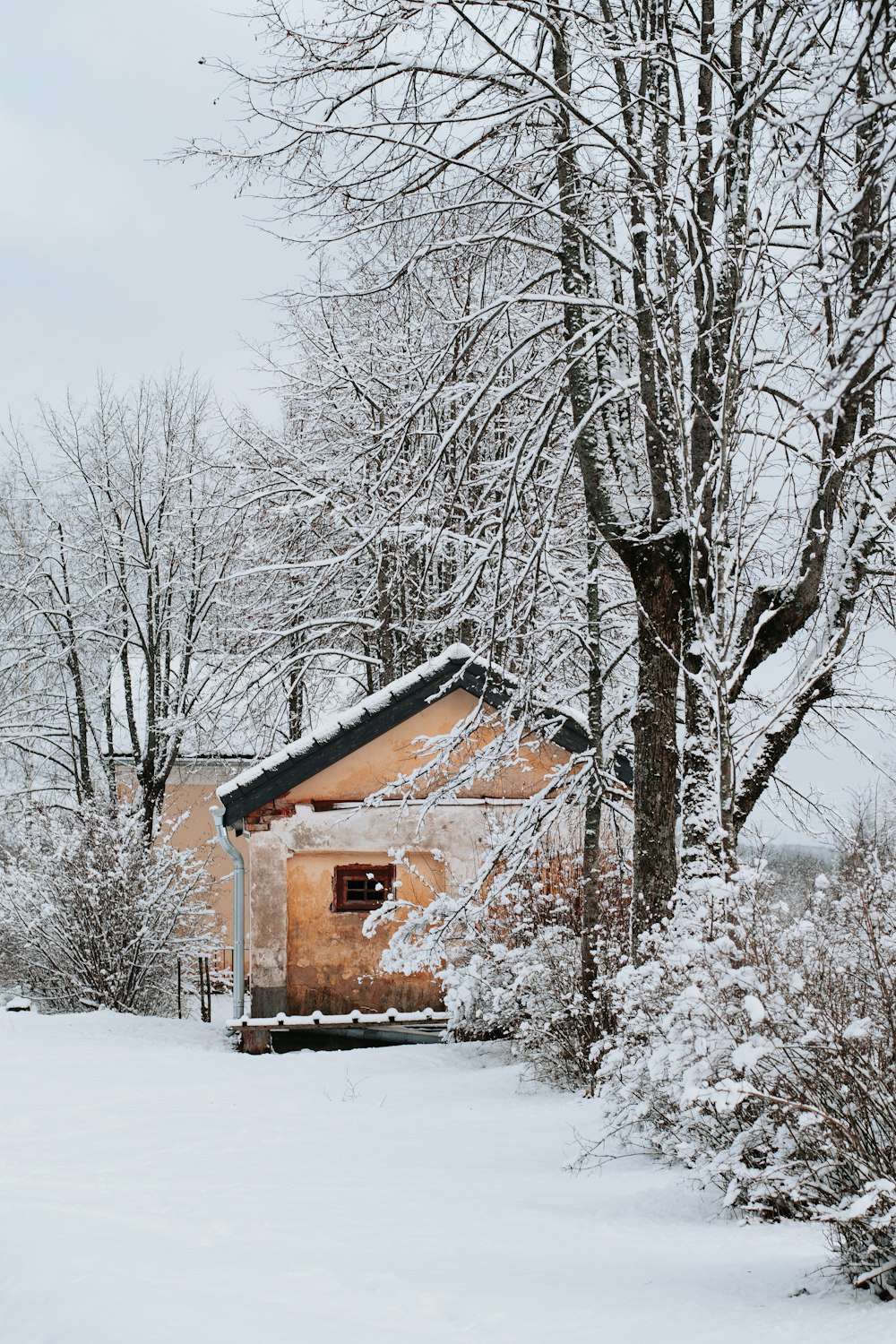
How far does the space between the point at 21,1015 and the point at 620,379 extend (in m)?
11.2

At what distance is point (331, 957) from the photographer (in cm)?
1538

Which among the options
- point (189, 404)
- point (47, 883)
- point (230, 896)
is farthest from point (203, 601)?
point (47, 883)

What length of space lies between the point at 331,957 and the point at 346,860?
4.06 feet

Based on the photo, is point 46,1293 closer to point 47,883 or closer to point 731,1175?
point 731,1175

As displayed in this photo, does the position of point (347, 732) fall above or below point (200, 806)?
above

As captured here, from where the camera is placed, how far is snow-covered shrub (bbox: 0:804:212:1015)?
16672mm

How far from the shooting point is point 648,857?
866 centimetres

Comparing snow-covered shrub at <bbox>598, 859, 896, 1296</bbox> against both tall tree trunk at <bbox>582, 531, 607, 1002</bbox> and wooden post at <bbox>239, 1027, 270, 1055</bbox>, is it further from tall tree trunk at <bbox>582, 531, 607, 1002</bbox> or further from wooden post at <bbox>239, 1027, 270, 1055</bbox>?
wooden post at <bbox>239, 1027, 270, 1055</bbox>

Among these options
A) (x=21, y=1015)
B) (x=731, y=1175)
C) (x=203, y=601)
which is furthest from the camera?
(x=203, y=601)

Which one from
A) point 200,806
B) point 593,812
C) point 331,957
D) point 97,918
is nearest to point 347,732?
point 331,957

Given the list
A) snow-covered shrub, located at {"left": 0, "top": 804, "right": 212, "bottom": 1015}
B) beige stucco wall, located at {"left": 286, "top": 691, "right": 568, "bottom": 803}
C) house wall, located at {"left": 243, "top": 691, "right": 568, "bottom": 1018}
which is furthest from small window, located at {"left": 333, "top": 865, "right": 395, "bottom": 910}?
snow-covered shrub, located at {"left": 0, "top": 804, "right": 212, "bottom": 1015}

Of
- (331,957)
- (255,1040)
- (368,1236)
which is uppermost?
(331,957)

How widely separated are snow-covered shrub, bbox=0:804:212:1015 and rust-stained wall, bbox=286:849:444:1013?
275 cm

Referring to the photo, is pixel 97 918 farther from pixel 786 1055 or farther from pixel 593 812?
pixel 786 1055
